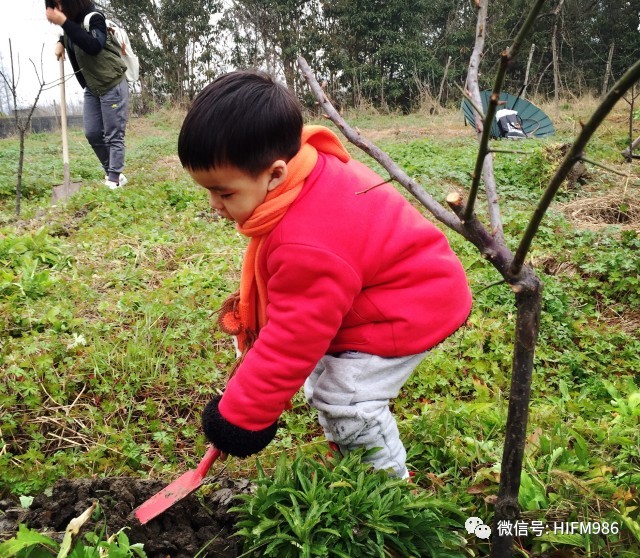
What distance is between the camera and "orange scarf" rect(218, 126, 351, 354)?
4.91ft

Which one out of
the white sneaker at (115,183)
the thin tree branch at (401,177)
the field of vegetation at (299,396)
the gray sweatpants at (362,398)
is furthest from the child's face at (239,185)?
the white sneaker at (115,183)

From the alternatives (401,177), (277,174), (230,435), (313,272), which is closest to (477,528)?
(230,435)

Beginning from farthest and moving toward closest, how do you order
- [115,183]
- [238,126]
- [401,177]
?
[115,183] → [238,126] → [401,177]

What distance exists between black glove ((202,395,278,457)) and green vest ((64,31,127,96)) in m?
4.49

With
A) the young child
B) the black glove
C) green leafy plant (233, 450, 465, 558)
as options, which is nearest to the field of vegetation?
green leafy plant (233, 450, 465, 558)

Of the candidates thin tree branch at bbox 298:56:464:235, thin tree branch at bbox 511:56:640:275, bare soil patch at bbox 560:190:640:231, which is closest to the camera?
thin tree branch at bbox 511:56:640:275

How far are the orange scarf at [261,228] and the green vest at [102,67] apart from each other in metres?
4.16

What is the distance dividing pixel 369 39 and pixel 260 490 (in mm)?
18492

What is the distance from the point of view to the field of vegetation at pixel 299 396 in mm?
1556

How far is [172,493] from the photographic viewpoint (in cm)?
168

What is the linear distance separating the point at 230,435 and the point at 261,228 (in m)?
0.59

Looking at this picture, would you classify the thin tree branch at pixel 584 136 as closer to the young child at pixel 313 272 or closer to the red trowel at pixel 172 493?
the young child at pixel 313 272

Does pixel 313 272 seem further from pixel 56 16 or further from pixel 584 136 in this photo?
pixel 56 16

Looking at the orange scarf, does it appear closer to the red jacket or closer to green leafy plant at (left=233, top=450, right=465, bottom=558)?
the red jacket
